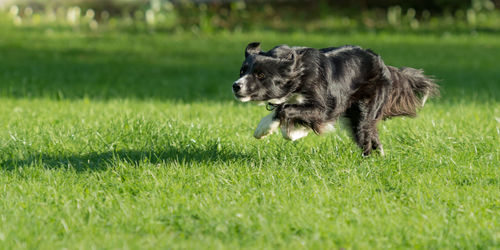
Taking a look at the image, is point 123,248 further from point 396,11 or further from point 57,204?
point 396,11

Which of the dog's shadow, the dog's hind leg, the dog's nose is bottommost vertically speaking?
the dog's shadow

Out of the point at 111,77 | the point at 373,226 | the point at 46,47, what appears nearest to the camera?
the point at 373,226

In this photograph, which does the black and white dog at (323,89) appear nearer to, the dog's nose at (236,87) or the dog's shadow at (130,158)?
the dog's nose at (236,87)

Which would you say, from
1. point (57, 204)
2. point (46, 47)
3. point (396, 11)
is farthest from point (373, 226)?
point (396, 11)

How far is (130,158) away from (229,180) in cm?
112

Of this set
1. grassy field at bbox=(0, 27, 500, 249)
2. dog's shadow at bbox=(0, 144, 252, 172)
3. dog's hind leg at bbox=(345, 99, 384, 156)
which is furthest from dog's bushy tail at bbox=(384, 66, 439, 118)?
dog's shadow at bbox=(0, 144, 252, 172)

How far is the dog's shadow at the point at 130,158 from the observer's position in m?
5.40

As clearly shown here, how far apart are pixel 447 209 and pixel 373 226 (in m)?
0.68

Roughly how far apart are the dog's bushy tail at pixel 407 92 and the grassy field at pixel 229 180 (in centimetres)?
33

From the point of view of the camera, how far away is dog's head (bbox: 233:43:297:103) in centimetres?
504

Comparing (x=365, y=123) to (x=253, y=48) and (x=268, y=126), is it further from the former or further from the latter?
(x=253, y=48)

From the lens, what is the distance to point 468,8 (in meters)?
18.9

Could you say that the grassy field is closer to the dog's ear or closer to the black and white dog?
the black and white dog

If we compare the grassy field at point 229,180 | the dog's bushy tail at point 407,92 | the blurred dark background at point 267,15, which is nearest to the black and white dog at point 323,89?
the dog's bushy tail at point 407,92
